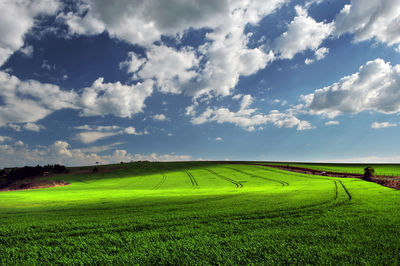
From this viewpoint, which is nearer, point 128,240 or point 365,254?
point 365,254

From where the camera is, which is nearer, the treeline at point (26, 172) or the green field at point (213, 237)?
the green field at point (213, 237)

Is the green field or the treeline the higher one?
the green field

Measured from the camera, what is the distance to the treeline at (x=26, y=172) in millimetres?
68356

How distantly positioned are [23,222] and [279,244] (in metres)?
8.31

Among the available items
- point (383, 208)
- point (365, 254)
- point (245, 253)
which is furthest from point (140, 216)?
point (383, 208)

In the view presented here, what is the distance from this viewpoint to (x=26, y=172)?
70.1m

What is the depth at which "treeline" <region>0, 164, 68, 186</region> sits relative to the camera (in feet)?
224

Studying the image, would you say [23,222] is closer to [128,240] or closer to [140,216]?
[140,216]

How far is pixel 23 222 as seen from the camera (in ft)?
23.0

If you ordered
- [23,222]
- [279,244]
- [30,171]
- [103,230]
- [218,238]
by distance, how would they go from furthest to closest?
[30,171]
[23,222]
[103,230]
[218,238]
[279,244]

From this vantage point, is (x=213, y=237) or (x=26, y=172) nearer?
(x=213, y=237)

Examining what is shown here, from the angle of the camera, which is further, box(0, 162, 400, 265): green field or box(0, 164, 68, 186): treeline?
box(0, 164, 68, 186): treeline

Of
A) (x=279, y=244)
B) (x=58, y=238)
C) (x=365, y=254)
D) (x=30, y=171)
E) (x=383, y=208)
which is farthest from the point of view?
(x=30, y=171)

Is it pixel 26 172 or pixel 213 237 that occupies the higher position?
pixel 213 237
